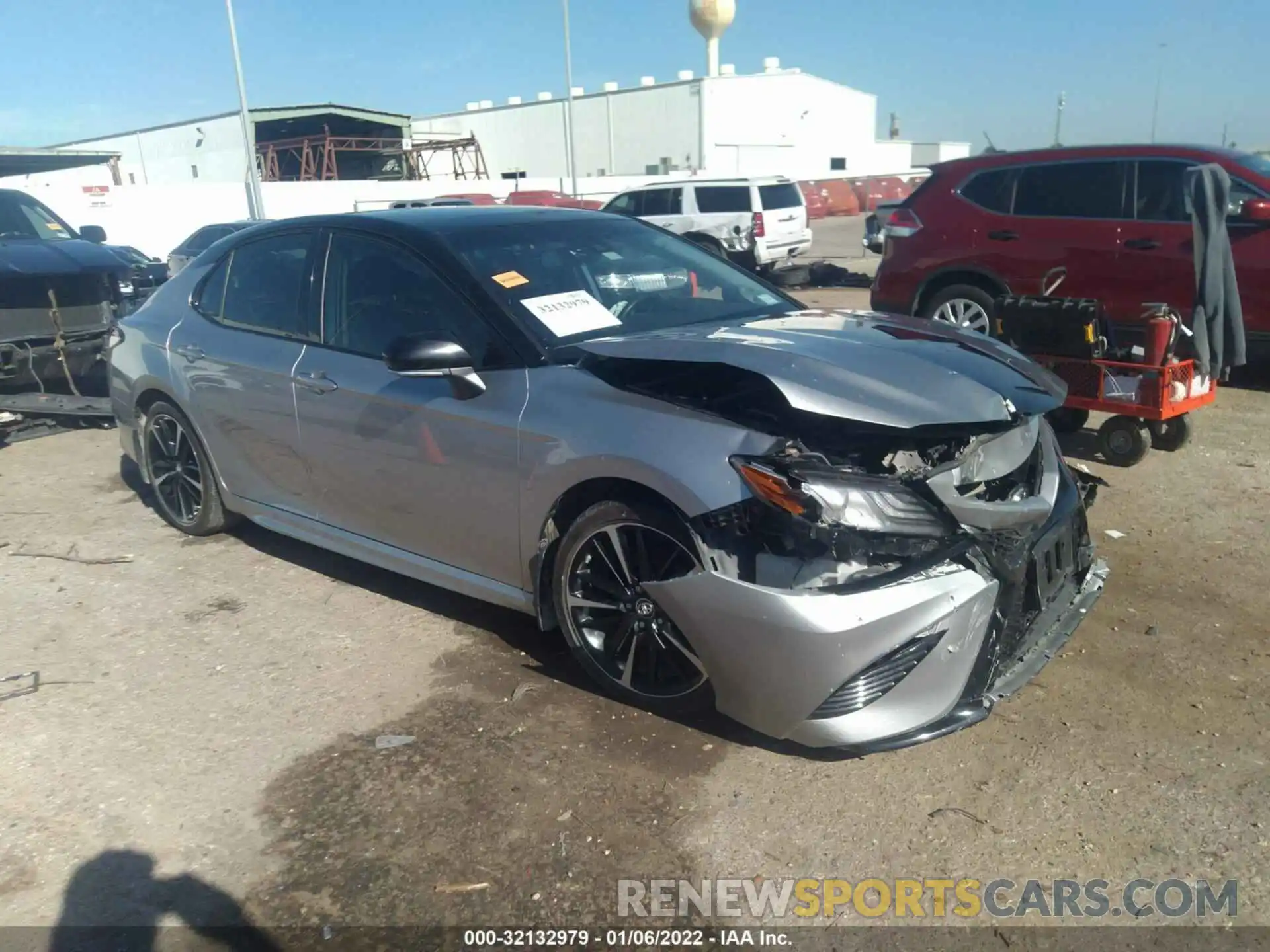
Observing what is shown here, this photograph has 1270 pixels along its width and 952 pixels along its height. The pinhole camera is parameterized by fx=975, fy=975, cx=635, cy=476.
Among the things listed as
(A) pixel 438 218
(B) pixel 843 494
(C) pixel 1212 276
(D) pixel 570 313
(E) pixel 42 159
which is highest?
(E) pixel 42 159

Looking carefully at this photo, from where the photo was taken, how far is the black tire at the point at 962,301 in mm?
8055

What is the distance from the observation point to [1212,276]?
20.1ft

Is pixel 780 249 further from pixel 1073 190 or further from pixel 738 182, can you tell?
pixel 1073 190

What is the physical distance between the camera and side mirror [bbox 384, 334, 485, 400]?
3322mm

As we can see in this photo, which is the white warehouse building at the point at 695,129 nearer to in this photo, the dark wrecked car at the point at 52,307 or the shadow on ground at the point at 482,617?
the dark wrecked car at the point at 52,307

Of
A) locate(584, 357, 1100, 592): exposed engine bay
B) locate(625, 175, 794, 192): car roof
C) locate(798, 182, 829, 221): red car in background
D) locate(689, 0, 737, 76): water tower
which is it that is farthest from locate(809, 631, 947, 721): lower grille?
locate(689, 0, 737, 76): water tower

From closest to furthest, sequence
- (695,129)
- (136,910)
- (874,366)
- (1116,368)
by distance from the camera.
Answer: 1. (136,910)
2. (874,366)
3. (1116,368)
4. (695,129)

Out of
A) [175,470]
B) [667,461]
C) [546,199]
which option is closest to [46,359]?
[175,470]

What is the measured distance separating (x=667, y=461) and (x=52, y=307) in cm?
672

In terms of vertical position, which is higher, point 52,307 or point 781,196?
point 781,196

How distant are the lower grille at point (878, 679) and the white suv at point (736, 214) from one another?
15085 millimetres

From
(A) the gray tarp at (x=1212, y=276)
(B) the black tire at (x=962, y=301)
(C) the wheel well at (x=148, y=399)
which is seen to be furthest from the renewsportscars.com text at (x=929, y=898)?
(B) the black tire at (x=962, y=301)

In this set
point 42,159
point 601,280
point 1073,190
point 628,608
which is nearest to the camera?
point 628,608

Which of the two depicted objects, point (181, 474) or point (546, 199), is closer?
point (181, 474)
